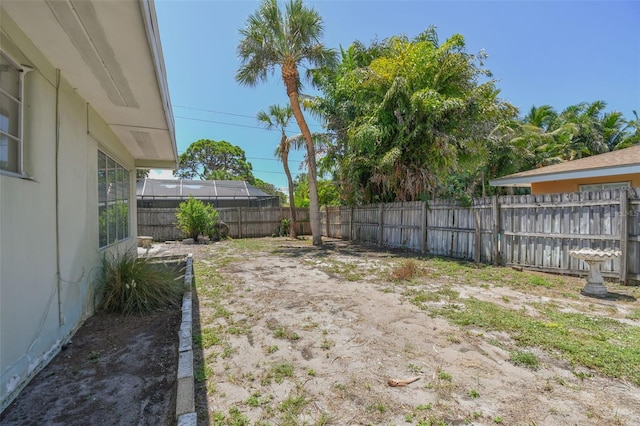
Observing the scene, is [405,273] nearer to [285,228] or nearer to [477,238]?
[477,238]

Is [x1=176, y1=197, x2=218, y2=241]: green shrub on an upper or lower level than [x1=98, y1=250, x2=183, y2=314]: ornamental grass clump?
upper

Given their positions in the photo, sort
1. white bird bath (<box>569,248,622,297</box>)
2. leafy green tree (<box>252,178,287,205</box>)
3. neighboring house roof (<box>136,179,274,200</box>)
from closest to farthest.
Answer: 1. white bird bath (<box>569,248,622,297</box>)
2. neighboring house roof (<box>136,179,274,200</box>)
3. leafy green tree (<box>252,178,287,205</box>)

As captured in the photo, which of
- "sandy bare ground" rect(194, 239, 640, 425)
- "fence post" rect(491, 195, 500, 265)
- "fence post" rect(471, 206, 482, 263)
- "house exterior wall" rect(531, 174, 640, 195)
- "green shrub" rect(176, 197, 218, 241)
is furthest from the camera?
"green shrub" rect(176, 197, 218, 241)

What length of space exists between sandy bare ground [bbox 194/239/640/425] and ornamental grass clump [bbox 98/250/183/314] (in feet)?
2.05

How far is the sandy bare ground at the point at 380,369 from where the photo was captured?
2053 mm

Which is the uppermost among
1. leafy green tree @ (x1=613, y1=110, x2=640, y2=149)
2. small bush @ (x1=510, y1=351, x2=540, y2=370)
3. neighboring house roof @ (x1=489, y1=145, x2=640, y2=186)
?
leafy green tree @ (x1=613, y1=110, x2=640, y2=149)

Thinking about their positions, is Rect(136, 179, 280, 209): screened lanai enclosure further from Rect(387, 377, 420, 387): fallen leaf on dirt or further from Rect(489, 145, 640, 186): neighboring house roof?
Rect(387, 377, 420, 387): fallen leaf on dirt

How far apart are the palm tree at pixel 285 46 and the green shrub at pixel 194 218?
5.25 metres

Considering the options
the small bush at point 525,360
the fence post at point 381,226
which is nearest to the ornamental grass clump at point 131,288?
the small bush at point 525,360

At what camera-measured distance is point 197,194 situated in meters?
19.8


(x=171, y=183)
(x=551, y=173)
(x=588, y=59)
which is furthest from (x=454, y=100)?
(x=171, y=183)

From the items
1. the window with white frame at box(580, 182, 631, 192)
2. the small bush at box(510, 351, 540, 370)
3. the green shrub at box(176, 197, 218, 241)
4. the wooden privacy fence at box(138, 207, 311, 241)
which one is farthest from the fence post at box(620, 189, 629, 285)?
the wooden privacy fence at box(138, 207, 311, 241)

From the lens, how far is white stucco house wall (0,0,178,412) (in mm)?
2201

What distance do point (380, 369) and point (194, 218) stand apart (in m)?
12.8
